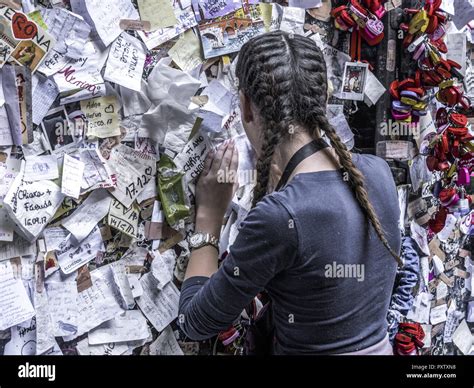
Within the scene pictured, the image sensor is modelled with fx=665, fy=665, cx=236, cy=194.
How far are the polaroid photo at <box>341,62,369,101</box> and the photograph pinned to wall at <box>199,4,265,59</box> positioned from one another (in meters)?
0.28

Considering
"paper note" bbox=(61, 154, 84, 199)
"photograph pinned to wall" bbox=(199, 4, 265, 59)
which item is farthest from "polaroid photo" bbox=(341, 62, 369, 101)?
"paper note" bbox=(61, 154, 84, 199)

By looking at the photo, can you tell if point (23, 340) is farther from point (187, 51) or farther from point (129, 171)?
point (187, 51)

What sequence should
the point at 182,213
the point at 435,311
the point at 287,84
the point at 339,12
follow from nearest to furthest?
the point at 287,84, the point at 182,213, the point at 339,12, the point at 435,311

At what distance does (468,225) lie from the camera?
2.13m

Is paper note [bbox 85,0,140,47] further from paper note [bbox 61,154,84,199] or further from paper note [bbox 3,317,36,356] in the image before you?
paper note [bbox 3,317,36,356]

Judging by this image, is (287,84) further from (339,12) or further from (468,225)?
(468,225)

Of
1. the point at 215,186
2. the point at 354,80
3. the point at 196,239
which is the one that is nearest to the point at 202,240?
the point at 196,239

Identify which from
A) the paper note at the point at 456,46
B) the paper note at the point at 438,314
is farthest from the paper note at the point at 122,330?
the paper note at the point at 456,46

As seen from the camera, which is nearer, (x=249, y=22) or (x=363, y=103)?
(x=249, y=22)

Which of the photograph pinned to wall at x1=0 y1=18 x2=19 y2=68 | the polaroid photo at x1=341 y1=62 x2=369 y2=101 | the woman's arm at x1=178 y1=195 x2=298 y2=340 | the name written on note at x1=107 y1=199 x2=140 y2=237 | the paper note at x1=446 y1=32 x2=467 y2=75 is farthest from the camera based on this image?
the paper note at x1=446 y1=32 x2=467 y2=75

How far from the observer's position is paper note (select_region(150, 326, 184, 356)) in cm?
157
